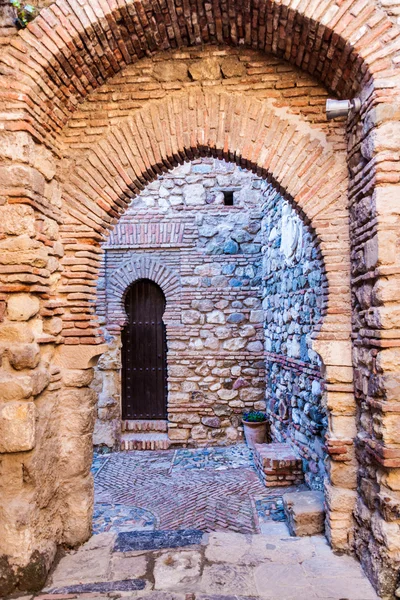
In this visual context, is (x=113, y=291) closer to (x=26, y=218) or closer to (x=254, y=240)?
(x=254, y=240)

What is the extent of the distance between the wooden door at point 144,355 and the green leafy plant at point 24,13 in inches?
187

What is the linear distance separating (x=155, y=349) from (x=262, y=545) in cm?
446

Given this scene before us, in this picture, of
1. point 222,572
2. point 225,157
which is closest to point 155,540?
point 222,572

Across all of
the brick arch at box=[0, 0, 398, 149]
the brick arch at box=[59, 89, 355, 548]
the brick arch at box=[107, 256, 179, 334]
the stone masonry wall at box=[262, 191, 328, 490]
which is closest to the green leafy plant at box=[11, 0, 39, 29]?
the brick arch at box=[0, 0, 398, 149]

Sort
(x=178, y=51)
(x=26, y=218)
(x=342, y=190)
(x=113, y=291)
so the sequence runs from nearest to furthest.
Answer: (x=26, y=218) < (x=342, y=190) < (x=178, y=51) < (x=113, y=291)

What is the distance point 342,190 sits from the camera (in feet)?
11.0

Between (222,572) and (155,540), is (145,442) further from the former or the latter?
(222,572)

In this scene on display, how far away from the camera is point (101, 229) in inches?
142

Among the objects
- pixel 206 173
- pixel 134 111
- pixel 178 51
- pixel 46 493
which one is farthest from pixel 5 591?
pixel 206 173

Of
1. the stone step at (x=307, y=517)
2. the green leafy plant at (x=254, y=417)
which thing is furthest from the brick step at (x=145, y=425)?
the stone step at (x=307, y=517)

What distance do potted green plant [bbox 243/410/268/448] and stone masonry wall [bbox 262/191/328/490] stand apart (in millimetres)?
205

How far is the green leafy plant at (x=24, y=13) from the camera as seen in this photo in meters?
2.95

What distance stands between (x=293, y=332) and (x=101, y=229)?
3.02m

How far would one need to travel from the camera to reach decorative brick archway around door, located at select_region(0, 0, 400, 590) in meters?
2.79
